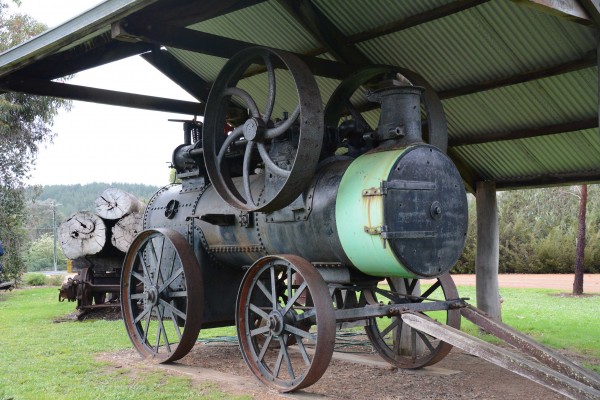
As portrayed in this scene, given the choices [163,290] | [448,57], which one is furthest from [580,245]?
[163,290]

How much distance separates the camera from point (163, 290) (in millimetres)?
7852

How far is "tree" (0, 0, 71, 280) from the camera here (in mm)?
18547

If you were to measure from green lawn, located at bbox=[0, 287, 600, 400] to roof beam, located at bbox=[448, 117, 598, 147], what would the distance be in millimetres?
2707

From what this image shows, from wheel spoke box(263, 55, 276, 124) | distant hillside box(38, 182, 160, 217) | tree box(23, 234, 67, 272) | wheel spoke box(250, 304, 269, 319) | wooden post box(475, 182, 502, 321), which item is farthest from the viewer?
distant hillside box(38, 182, 160, 217)

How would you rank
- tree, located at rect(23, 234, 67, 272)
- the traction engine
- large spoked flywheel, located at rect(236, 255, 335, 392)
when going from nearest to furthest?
large spoked flywheel, located at rect(236, 255, 335, 392)
the traction engine
tree, located at rect(23, 234, 67, 272)

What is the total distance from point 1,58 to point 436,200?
493 centimetres

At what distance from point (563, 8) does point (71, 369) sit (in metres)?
5.76

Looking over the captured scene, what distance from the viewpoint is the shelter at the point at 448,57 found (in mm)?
6602

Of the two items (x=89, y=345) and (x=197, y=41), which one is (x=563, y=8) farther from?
(x=89, y=345)

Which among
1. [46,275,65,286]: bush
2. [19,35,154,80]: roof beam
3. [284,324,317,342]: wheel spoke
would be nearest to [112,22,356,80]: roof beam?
[19,35,154,80]: roof beam

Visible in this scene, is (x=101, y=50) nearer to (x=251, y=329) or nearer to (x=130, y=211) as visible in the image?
(x=251, y=329)

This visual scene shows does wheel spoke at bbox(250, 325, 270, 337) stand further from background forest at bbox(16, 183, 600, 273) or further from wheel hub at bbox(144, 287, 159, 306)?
background forest at bbox(16, 183, 600, 273)

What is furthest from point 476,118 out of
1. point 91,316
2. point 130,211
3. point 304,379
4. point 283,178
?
point 91,316

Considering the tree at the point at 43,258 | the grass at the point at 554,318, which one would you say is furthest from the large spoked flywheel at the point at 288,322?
the tree at the point at 43,258
